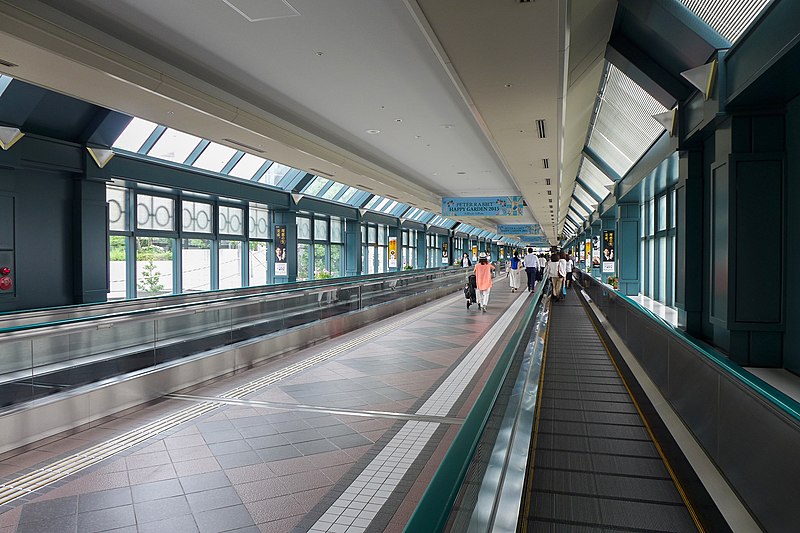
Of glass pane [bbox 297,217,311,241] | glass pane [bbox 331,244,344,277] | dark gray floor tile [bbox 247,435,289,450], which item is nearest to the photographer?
dark gray floor tile [bbox 247,435,289,450]

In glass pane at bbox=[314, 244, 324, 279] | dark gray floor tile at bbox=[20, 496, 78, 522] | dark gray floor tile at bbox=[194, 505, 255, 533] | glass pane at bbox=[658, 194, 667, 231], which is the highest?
glass pane at bbox=[658, 194, 667, 231]

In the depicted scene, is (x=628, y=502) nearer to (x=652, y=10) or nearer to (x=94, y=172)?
(x=652, y=10)

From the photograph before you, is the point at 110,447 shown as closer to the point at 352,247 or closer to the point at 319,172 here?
the point at 319,172

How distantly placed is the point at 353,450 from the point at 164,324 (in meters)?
3.83

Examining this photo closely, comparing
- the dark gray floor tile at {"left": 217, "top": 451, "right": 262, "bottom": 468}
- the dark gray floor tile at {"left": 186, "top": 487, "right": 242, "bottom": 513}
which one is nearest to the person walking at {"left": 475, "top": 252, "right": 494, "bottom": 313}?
the dark gray floor tile at {"left": 217, "top": 451, "right": 262, "bottom": 468}

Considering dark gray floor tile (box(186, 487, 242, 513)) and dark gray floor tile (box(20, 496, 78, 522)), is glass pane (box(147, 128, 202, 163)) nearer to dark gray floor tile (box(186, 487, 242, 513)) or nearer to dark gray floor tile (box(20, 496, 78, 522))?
dark gray floor tile (box(20, 496, 78, 522))

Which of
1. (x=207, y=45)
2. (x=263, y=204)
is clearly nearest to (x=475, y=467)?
(x=207, y=45)

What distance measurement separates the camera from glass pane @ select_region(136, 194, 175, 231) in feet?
52.9

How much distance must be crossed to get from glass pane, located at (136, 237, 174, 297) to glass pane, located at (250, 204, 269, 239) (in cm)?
440

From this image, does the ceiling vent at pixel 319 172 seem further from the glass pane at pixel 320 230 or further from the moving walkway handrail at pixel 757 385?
the moving walkway handrail at pixel 757 385

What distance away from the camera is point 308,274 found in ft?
86.2

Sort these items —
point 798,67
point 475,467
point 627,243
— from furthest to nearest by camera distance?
point 627,243 → point 798,67 → point 475,467

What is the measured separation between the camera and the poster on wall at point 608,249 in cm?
2220

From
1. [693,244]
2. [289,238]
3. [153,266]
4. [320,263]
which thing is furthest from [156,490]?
[320,263]
